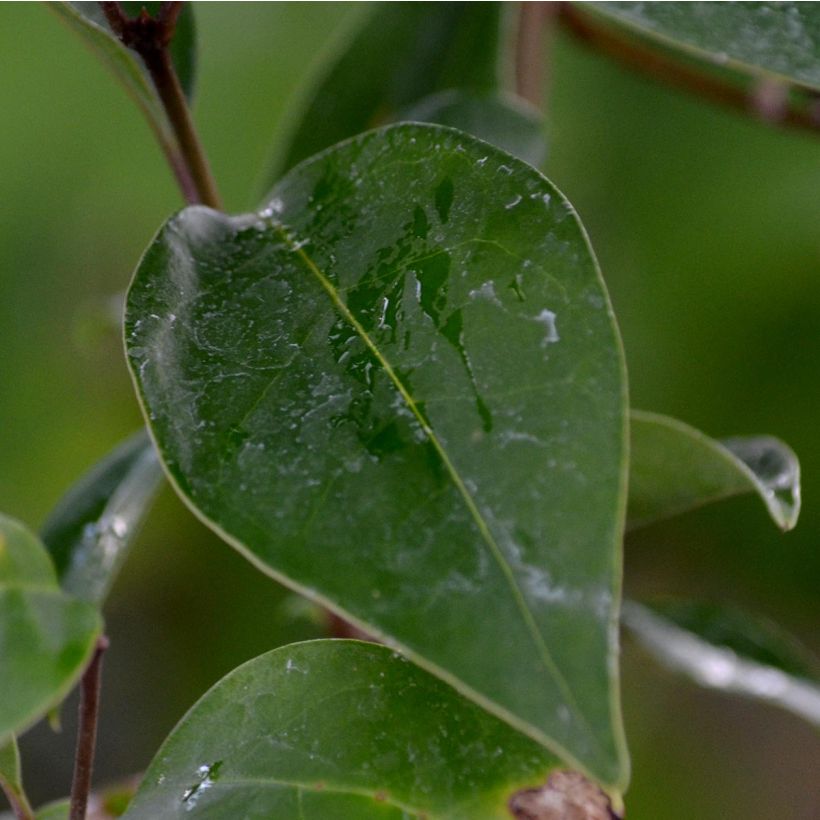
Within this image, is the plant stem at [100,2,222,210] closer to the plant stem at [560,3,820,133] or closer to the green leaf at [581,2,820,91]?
the green leaf at [581,2,820,91]

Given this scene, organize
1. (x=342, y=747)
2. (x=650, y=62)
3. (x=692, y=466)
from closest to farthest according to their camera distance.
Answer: (x=342, y=747) < (x=692, y=466) < (x=650, y=62)

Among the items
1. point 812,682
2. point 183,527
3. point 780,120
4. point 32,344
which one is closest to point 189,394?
point 812,682

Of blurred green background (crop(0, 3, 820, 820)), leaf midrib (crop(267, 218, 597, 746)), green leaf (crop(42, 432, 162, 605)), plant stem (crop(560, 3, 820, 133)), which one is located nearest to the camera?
leaf midrib (crop(267, 218, 597, 746))

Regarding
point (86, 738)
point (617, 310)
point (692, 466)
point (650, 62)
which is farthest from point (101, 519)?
point (617, 310)

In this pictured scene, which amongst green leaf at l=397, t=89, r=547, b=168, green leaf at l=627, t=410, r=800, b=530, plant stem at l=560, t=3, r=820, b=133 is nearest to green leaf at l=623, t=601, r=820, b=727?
green leaf at l=627, t=410, r=800, b=530

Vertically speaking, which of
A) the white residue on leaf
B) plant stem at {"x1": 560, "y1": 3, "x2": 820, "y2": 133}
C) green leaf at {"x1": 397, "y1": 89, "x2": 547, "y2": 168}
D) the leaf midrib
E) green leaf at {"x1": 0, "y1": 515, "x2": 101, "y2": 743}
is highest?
the white residue on leaf

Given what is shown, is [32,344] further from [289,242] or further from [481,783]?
[481,783]

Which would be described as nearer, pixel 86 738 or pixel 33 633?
pixel 33 633

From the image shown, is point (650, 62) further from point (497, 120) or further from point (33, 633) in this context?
point (33, 633)
